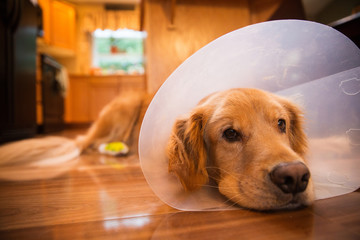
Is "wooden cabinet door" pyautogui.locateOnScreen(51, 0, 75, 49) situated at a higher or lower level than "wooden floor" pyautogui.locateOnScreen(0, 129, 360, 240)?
higher

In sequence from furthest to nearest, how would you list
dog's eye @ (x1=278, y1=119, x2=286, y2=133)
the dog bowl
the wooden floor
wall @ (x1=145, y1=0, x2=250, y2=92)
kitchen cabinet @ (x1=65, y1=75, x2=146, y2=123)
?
kitchen cabinet @ (x1=65, y1=75, x2=146, y2=123) → wall @ (x1=145, y1=0, x2=250, y2=92) → dog's eye @ (x1=278, y1=119, x2=286, y2=133) → the dog bowl → the wooden floor

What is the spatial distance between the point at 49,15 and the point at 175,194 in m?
7.42

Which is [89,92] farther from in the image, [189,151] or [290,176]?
[290,176]

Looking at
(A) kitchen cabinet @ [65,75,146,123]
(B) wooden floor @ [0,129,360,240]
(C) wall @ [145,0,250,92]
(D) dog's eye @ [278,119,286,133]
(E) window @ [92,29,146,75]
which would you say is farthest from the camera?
(E) window @ [92,29,146,75]

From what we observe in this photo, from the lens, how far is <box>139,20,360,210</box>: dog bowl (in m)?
0.80

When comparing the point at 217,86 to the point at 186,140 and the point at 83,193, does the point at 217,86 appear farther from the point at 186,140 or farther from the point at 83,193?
the point at 83,193

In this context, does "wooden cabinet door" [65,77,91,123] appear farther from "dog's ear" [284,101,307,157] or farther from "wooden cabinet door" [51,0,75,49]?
"dog's ear" [284,101,307,157]

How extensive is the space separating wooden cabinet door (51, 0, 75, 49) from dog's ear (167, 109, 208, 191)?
7.05 m

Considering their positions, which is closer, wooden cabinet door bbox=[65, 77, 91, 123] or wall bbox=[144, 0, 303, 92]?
wall bbox=[144, 0, 303, 92]

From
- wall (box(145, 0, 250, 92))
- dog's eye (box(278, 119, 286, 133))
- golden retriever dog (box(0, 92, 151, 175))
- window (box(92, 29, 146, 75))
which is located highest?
window (box(92, 29, 146, 75))

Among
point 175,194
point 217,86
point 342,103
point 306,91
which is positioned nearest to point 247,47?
point 217,86

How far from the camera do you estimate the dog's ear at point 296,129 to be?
0.97 metres

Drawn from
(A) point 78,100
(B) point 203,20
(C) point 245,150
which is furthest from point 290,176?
(A) point 78,100

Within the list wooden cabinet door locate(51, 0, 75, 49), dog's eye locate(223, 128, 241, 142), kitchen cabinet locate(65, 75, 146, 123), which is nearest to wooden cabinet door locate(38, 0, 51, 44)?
wooden cabinet door locate(51, 0, 75, 49)
